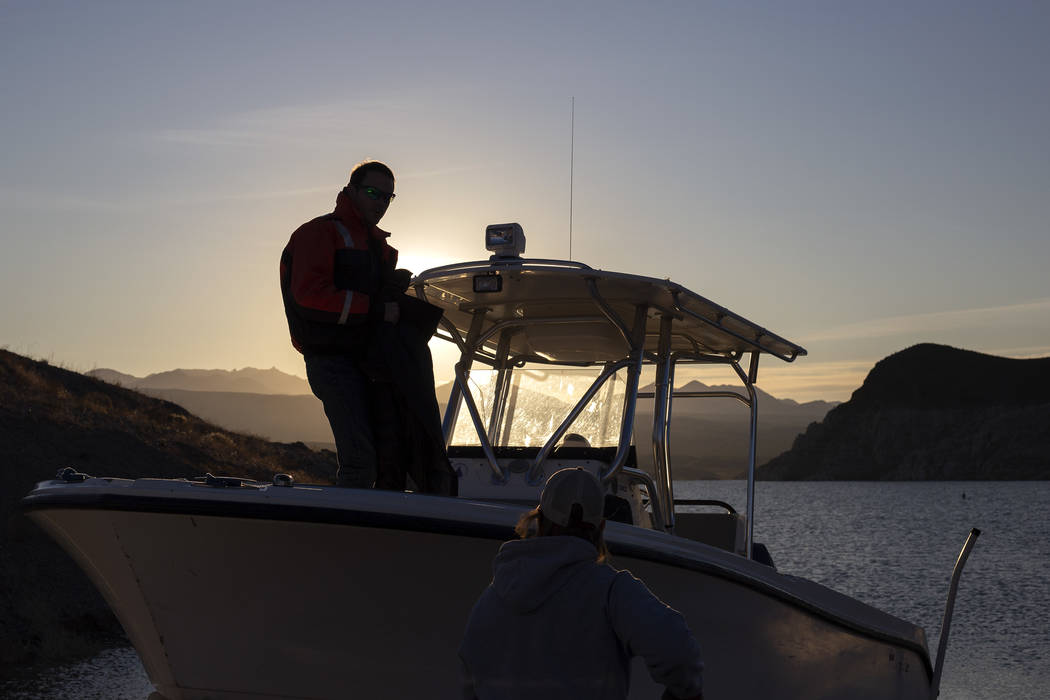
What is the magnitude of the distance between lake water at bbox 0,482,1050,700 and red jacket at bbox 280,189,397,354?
642 centimetres

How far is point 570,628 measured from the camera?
8.86ft

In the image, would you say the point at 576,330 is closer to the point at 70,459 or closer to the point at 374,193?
the point at 374,193

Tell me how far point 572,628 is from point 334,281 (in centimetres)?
229

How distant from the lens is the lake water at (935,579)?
11172 millimetres

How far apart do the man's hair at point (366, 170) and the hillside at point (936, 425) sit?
14406 cm

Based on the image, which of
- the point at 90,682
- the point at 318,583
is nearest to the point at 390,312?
the point at 318,583

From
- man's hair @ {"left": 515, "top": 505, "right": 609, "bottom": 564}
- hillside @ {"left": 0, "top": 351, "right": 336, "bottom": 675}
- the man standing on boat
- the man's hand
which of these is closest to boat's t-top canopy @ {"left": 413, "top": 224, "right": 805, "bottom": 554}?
the man standing on boat

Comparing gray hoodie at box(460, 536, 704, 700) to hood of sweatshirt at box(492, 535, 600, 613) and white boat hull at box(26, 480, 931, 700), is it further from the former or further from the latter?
white boat hull at box(26, 480, 931, 700)

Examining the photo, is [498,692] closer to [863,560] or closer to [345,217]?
[345,217]

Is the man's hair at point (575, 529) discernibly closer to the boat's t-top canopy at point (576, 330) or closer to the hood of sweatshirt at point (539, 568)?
the hood of sweatshirt at point (539, 568)

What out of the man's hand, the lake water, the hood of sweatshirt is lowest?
the lake water

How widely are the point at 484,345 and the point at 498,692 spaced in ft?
14.2

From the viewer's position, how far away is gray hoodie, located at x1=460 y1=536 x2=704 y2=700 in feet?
8.71

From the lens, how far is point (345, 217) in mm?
4645
